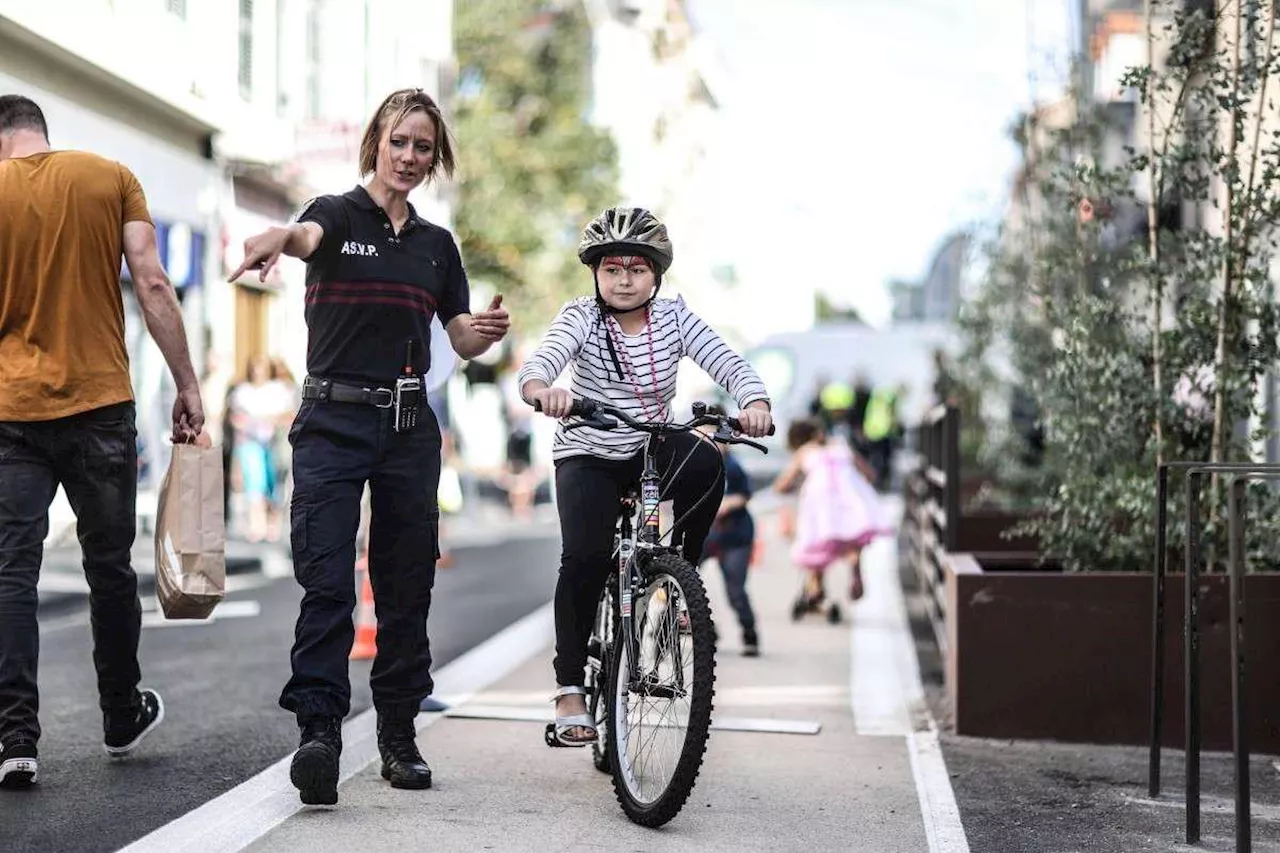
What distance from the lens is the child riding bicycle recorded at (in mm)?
5613

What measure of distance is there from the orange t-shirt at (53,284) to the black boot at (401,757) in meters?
1.25

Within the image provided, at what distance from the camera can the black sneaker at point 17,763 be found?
543cm

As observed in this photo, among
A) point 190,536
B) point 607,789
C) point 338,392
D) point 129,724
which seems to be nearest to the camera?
point 338,392

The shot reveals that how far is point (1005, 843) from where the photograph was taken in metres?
5.13

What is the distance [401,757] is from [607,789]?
62 centimetres

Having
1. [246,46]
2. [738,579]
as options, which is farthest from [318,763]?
[246,46]

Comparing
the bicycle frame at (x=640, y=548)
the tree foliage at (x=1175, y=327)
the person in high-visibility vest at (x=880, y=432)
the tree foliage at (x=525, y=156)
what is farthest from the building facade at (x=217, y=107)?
the person in high-visibility vest at (x=880, y=432)

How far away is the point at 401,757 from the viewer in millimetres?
5684

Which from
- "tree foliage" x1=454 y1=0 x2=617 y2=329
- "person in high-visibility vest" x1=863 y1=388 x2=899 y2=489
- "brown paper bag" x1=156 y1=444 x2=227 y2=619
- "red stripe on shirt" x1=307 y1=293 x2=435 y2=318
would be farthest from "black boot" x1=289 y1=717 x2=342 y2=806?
"tree foliage" x1=454 y1=0 x2=617 y2=329

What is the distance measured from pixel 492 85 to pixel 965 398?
1967 centimetres

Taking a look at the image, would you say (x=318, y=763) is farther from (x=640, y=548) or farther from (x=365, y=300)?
(x=365, y=300)

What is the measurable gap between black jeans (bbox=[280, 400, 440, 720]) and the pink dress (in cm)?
607

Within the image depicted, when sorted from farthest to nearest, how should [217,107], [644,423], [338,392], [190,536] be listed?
[217,107] → [190,536] → [338,392] → [644,423]

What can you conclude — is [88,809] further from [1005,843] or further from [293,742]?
[1005,843]
